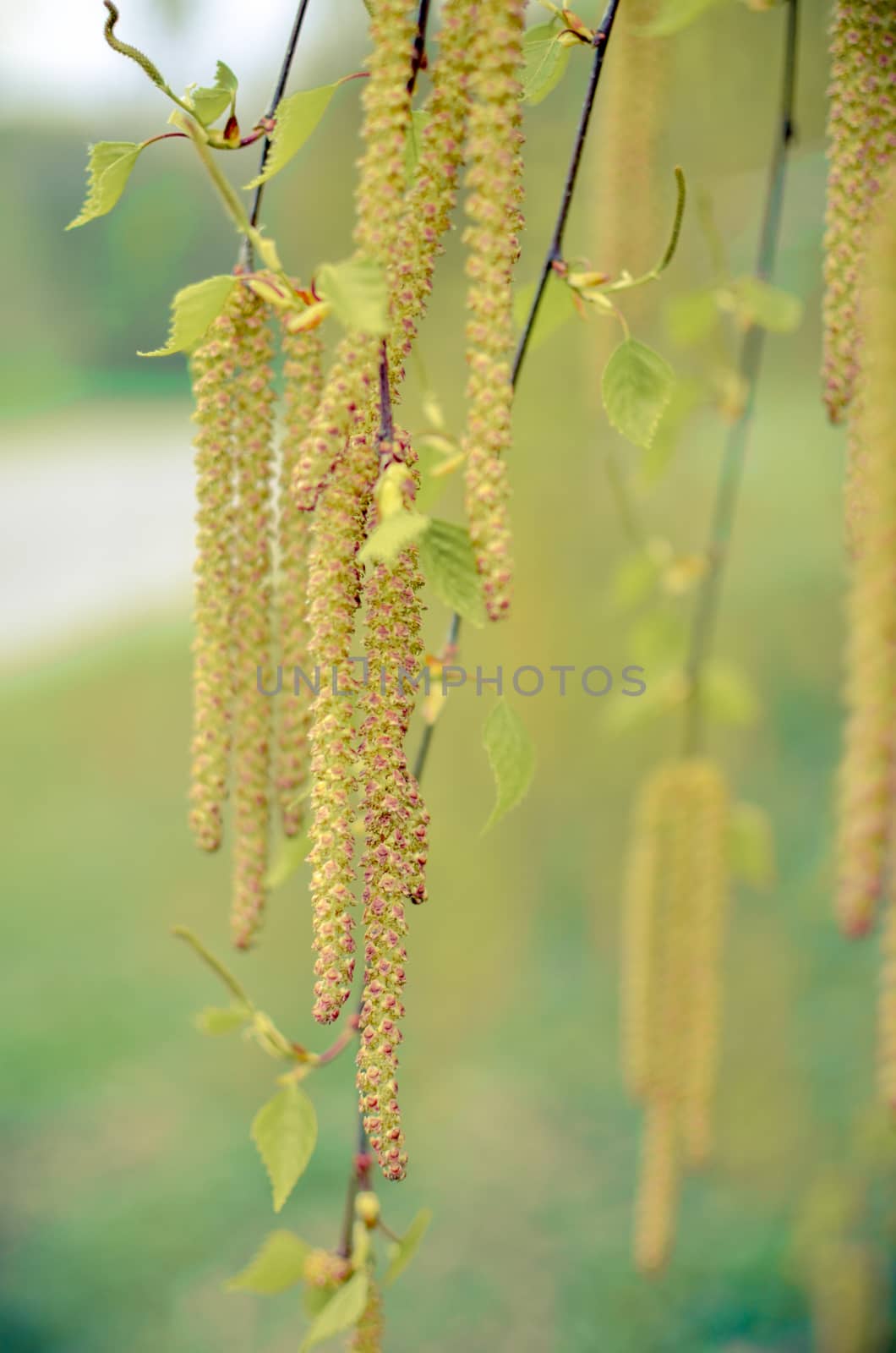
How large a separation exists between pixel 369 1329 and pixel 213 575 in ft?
1.10

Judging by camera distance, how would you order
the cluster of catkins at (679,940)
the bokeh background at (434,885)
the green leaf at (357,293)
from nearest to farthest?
the green leaf at (357,293)
the cluster of catkins at (679,940)
the bokeh background at (434,885)

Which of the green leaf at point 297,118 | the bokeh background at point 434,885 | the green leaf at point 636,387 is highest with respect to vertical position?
the green leaf at point 297,118

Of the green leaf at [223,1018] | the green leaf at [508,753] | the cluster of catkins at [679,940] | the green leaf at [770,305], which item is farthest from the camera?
the cluster of catkins at [679,940]

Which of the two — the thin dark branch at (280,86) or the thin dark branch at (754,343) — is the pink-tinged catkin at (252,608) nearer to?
the thin dark branch at (280,86)

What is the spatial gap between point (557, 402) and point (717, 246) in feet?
2.51

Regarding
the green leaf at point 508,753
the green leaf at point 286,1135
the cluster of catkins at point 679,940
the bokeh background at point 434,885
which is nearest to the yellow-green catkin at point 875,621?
the green leaf at point 508,753

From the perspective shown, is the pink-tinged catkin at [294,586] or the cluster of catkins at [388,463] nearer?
the cluster of catkins at [388,463]

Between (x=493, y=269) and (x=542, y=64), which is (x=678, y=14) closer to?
(x=542, y=64)

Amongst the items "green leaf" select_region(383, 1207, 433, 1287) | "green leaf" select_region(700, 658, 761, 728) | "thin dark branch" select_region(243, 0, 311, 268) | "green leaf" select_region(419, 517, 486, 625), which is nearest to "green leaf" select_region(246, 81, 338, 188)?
"thin dark branch" select_region(243, 0, 311, 268)

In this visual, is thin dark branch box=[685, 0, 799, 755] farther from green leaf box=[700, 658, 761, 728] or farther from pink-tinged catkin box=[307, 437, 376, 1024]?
pink-tinged catkin box=[307, 437, 376, 1024]

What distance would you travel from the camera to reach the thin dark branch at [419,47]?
1.12ft

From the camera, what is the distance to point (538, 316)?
543 millimetres

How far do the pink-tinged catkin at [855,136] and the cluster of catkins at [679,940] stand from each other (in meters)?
0.51

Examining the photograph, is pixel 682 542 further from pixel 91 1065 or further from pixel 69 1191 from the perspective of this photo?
pixel 69 1191
